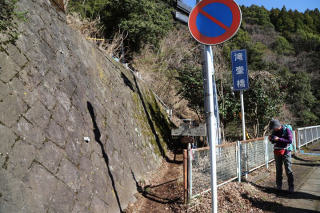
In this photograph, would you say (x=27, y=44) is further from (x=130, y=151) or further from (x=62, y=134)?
(x=130, y=151)

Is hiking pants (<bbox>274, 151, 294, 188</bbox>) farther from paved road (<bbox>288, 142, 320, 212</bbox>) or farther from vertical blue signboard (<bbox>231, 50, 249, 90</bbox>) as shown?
vertical blue signboard (<bbox>231, 50, 249, 90</bbox>)

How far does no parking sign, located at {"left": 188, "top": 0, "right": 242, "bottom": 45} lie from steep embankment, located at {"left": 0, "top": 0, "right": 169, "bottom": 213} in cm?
237

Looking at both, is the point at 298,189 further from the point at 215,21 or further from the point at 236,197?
the point at 215,21

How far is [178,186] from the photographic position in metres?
4.94

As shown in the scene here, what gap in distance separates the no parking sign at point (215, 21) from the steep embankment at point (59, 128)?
237cm

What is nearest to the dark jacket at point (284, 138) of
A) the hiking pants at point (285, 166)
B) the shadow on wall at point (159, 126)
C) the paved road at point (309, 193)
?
the hiking pants at point (285, 166)

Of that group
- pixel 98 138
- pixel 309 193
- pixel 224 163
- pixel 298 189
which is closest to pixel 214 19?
pixel 98 138

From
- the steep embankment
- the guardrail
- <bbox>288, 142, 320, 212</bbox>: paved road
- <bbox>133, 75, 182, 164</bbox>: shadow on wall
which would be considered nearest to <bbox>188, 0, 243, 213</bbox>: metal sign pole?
the guardrail

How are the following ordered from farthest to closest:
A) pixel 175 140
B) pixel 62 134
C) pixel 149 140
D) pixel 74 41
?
pixel 175 140 → pixel 149 140 → pixel 74 41 → pixel 62 134

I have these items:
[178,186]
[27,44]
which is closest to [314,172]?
[178,186]

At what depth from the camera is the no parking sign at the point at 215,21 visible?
266cm

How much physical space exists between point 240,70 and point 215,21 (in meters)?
4.82

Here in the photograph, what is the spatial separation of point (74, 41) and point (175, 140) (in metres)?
5.54

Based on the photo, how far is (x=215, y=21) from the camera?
8.98 feet
